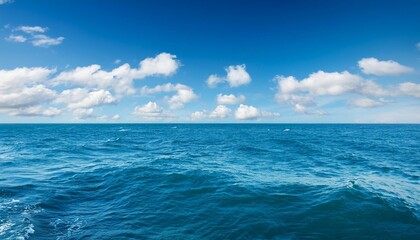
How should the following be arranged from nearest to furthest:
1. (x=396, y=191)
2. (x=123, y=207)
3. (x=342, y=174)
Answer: (x=123, y=207) → (x=396, y=191) → (x=342, y=174)

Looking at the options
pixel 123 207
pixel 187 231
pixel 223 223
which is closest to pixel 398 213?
pixel 223 223

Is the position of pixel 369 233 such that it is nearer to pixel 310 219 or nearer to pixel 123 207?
pixel 310 219

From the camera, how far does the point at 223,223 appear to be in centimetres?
1591

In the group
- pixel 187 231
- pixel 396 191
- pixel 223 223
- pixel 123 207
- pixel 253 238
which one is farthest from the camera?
pixel 396 191

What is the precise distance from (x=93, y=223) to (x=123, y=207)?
11.0 ft

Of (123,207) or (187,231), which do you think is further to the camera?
(123,207)

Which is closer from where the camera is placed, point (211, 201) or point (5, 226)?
point (5, 226)

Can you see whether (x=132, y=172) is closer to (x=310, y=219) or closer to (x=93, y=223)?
(x=93, y=223)

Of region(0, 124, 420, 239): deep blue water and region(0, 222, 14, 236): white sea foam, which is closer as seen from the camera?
region(0, 222, 14, 236): white sea foam

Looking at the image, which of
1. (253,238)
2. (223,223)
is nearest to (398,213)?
(253,238)

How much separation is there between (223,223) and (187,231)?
236 cm

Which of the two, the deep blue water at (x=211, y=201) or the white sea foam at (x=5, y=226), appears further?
the deep blue water at (x=211, y=201)

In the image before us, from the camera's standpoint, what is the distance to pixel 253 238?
1384cm

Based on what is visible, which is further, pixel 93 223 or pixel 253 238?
pixel 93 223
